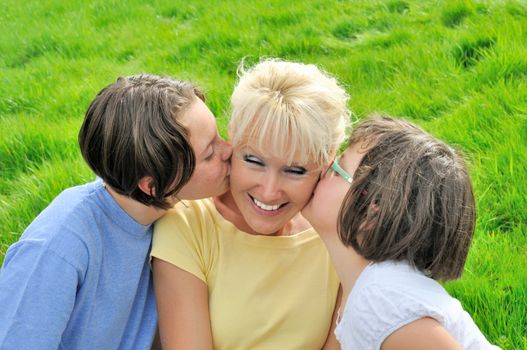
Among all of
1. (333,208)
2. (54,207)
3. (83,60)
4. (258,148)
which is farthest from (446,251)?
(83,60)

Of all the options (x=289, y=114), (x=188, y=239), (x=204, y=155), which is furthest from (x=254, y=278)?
(x=289, y=114)

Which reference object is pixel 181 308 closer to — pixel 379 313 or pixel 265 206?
pixel 265 206

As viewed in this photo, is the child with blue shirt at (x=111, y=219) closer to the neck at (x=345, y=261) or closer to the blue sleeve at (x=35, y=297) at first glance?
the blue sleeve at (x=35, y=297)

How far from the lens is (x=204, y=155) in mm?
2713

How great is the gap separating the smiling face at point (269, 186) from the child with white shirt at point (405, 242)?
21 centimetres

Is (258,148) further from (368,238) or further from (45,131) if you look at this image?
(45,131)

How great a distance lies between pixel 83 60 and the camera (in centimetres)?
643

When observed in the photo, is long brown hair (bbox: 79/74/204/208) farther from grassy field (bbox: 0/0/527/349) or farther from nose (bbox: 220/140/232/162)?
grassy field (bbox: 0/0/527/349)

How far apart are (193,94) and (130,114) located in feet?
1.00

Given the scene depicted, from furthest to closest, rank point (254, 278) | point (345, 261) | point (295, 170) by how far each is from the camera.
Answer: point (254, 278) → point (295, 170) → point (345, 261)

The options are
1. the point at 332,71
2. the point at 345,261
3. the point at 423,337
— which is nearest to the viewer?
the point at 423,337

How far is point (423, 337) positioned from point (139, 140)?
112 cm

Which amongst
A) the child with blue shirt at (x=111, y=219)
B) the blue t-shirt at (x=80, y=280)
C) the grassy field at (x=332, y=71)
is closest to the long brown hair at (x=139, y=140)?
the child with blue shirt at (x=111, y=219)

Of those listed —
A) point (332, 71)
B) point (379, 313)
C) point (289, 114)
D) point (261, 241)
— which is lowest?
point (332, 71)
